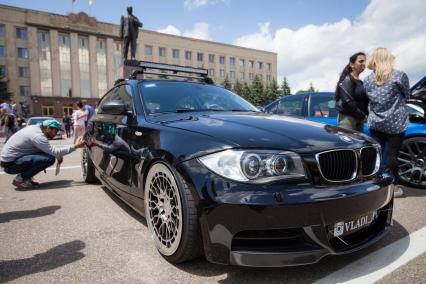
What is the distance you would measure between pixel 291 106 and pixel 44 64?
1707 inches

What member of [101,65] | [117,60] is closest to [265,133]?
[101,65]

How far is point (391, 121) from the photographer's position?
3537 millimetres

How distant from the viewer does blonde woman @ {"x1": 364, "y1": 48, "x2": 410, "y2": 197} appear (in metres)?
3.52

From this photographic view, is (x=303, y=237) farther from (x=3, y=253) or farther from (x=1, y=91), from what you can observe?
(x=1, y=91)

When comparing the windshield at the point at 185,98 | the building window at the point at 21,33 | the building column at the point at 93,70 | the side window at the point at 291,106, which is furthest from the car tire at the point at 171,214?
the building window at the point at 21,33

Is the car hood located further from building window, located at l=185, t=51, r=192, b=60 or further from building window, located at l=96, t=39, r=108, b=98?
building window, located at l=185, t=51, r=192, b=60

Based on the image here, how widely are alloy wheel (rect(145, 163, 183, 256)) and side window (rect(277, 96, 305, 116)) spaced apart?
3.50 meters

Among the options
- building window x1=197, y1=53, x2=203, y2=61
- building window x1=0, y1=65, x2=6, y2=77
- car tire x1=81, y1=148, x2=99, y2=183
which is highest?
building window x1=197, y1=53, x2=203, y2=61

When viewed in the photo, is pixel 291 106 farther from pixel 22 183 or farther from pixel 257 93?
pixel 257 93

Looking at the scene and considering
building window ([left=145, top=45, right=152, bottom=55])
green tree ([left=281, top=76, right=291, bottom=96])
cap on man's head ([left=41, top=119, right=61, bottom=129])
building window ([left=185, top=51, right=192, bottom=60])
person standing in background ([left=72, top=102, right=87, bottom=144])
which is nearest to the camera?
cap on man's head ([left=41, top=119, right=61, bottom=129])

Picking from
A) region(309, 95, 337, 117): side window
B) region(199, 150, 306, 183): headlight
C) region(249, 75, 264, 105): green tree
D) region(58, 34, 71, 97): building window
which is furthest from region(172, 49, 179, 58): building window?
region(199, 150, 306, 183): headlight

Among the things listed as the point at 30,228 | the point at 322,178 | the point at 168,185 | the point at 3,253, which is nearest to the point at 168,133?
the point at 168,185

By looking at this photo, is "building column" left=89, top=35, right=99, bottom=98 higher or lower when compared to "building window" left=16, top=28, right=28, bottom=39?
lower

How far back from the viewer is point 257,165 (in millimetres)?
1807
